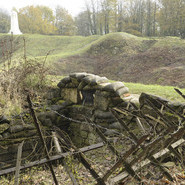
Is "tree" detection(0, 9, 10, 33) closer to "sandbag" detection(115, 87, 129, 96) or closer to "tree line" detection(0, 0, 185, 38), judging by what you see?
"tree line" detection(0, 0, 185, 38)

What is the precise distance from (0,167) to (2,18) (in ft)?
124

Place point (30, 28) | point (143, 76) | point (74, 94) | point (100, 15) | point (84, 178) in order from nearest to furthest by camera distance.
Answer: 1. point (84, 178)
2. point (74, 94)
3. point (143, 76)
4. point (100, 15)
5. point (30, 28)

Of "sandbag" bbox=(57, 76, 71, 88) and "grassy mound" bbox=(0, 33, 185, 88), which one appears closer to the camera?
"sandbag" bbox=(57, 76, 71, 88)

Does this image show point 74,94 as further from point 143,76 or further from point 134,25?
point 134,25

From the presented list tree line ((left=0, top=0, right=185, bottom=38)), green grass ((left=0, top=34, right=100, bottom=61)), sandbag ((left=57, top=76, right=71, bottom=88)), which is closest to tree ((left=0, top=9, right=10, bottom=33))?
tree line ((left=0, top=0, right=185, bottom=38))

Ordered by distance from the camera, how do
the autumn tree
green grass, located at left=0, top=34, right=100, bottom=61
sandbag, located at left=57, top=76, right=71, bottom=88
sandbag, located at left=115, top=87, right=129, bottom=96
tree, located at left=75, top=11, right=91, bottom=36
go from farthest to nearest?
tree, located at left=75, top=11, right=91, bottom=36 < the autumn tree < green grass, located at left=0, top=34, right=100, bottom=61 < sandbag, located at left=57, top=76, right=71, bottom=88 < sandbag, located at left=115, top=87, right=129, bottom=96

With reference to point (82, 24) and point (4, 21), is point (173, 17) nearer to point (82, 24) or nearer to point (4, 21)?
point (82, 24)

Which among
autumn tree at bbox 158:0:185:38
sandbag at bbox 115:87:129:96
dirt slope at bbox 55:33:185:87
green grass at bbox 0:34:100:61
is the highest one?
autumn tree at bbox 158:0:185:38

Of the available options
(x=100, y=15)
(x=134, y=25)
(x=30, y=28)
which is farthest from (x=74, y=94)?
(x=30, y=28)

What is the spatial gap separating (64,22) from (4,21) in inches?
456

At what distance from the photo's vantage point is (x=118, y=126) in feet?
15.3

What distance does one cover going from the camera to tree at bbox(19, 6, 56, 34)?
109 feet

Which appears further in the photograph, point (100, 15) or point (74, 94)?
point (100, 15)

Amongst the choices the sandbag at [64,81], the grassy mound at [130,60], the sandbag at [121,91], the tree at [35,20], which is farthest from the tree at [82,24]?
the sandbag at [121,91]
